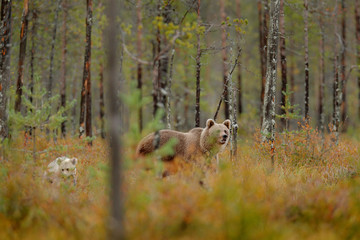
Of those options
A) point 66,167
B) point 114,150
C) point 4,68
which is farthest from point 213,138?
point 4,68

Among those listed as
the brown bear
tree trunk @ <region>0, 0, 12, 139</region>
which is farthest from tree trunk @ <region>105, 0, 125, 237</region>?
tree trunk @ <region>0, 0, 12, 139</region>

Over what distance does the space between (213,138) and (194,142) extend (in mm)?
604

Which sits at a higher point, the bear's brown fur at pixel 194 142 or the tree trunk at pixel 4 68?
the tree trunk at pixel 4 68

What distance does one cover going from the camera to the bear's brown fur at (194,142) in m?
7.96

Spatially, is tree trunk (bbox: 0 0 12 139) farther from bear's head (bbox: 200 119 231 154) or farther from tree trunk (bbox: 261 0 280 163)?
tree trunk (bbox: 261 0 280 163)

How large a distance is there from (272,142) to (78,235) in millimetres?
6804

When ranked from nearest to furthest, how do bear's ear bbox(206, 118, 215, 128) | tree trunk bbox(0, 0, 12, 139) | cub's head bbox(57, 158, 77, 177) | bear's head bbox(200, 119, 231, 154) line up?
cub's head bbox(57, 158, 77, 177) < bear's head bbox(200, 119, 231, 154) < bear's ear bbox(206, 118, 215, 128) < tree trunk bbox(0, 0, 12, 139)

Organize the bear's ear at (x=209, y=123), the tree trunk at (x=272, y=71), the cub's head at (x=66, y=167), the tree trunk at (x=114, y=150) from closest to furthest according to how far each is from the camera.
A: the tree trunk at (x=114, y=150)
the cub's head at (x=66, y=167)
the bear's ear at (x=209, y=123)
the tree trunk at (x=272, y=71)

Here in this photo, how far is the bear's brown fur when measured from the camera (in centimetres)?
796

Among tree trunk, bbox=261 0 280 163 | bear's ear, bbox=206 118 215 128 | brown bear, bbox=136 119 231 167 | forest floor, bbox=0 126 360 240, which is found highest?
tree trunk, bbox=261 0 280 163

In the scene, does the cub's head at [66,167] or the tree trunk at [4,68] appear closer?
the cub's head at [66,167]

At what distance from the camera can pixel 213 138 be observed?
786 cm

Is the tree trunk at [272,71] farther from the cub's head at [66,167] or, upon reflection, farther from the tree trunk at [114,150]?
the tree trunk at [114,150]

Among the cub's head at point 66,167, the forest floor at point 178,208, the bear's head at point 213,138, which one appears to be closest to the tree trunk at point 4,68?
the cub's head at point 66,167
